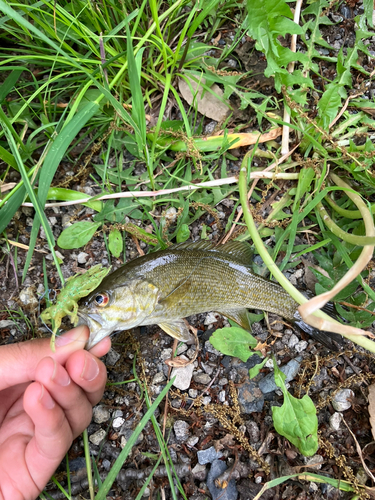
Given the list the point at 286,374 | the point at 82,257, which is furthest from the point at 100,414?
the point at 286,374

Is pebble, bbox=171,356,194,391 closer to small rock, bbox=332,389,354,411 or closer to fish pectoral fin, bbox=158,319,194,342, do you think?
fish pectoral fin, bbox=158,319,194,342

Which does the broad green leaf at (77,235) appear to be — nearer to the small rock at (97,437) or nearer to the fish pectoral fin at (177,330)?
the fish pectoral fin at (177,330)

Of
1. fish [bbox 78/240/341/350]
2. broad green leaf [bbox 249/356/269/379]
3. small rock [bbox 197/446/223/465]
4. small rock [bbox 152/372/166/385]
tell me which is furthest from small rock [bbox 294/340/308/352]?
small rock [bbox 152/372/166/385]

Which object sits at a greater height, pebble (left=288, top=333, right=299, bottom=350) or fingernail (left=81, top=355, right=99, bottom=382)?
fingernail (left=81, top=355, right=99, bottom=382)

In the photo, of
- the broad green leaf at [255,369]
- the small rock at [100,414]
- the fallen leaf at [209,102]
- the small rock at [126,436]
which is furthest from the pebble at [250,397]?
the fallen leaf at [209,102]

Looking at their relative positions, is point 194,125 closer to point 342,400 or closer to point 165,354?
point 165,354

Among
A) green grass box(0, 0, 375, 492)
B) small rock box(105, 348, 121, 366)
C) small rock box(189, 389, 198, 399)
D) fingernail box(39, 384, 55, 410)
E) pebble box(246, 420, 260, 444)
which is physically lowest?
pebble box(246, 420, 260, 444)

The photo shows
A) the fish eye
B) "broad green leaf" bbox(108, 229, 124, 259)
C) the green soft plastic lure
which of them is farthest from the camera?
"broad green leaf" bbox(108, 229, 124, 259)
